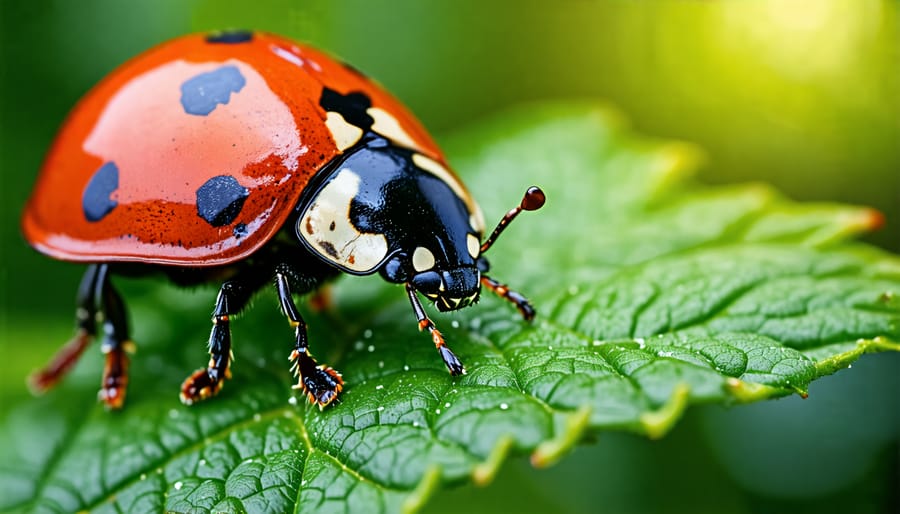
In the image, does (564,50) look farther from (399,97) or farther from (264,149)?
(264,149)

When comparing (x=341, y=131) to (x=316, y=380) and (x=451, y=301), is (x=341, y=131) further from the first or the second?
(x=316, y=380)

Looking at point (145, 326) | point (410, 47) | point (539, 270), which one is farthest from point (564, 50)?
point (145, 326)

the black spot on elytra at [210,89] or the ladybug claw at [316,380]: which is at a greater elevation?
the black spot on elytra at [210,89]

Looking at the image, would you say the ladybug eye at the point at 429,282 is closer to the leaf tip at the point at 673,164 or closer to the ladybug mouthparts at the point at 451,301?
the ladybug mouthparts at the point at 451,301

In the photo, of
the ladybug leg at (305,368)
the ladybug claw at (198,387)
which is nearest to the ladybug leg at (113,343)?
the ladybug claw at (198,387)

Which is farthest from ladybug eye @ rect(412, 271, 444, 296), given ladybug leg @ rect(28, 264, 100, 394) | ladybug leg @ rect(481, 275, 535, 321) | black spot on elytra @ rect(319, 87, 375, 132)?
ladybug leg @ rect(28, 264, 100, 394)
